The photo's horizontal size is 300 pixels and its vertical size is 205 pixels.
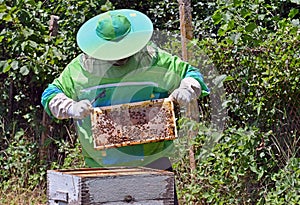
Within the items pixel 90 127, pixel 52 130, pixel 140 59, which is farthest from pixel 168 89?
pixel 52 130

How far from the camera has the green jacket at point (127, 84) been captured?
11.7 ft

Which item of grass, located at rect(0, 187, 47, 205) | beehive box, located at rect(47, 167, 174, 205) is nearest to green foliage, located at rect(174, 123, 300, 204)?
grass, located at rect(0, 187, 47, 205)

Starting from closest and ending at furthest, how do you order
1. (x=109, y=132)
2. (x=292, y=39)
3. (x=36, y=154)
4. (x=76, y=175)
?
(x=76, y=175), (x=109, y=132), (x=292, y=39), (x=36, y=154)

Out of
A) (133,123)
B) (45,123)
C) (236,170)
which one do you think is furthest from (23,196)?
(133,123)

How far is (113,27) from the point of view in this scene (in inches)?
140

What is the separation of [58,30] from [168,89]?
3.77 metres

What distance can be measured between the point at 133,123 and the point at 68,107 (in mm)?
348

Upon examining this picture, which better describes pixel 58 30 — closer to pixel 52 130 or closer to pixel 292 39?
pixel 52 130

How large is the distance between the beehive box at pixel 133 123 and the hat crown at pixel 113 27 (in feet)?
1.21

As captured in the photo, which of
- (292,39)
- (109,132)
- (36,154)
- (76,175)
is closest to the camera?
(76,175)

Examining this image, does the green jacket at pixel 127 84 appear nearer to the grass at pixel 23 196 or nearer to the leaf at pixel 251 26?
the leaf at pixel 251 26

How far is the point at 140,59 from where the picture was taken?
11.8 ft

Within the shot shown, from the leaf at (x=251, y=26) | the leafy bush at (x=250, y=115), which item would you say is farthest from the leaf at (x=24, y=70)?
the leaf at (x=251, y=26)

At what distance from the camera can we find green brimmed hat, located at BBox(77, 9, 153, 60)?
3492mm
